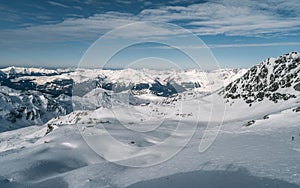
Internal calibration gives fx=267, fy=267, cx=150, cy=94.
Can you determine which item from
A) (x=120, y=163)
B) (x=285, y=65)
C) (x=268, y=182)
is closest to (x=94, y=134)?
(x=120, y=163)

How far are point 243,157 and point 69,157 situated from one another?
27041 mm

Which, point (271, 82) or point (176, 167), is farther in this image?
point (271, 82)

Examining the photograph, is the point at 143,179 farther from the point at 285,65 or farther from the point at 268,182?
the point at 285,65

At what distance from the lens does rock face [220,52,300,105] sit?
91.5 metres

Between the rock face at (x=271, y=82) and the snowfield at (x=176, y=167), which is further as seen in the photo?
the rock face at (x=271, y=82)

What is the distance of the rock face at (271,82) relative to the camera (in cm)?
9147

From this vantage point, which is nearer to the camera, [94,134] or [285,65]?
[94,134]

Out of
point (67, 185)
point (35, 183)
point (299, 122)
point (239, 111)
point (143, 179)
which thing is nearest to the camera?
point (143, 179)

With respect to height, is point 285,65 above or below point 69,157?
above

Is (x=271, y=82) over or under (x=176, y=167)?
over

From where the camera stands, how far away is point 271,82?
104375mm

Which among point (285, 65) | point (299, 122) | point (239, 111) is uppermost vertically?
point (285, 65)

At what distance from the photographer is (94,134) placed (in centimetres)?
5928

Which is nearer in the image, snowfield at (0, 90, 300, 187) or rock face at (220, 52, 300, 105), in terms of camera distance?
snowfield at (0, 90, 300, 187)
